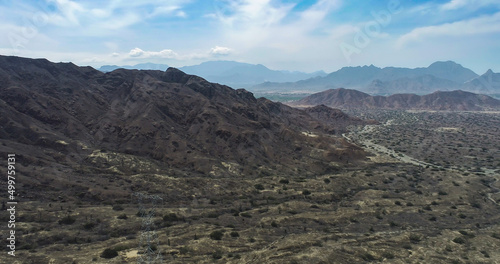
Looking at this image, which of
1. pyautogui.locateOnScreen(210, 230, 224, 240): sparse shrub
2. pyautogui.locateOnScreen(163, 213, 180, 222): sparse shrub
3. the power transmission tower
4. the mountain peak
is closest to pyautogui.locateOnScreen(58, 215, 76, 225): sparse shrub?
the power transmission tower

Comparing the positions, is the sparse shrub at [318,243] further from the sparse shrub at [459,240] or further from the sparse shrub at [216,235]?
the sparse shrub at [459,240]

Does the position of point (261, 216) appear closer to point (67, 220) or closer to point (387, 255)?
point (387, 255)

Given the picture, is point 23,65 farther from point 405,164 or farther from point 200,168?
point 405,164

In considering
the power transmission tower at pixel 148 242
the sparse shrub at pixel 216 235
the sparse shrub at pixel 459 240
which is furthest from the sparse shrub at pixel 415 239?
the power transmission tower at pixel 148 242

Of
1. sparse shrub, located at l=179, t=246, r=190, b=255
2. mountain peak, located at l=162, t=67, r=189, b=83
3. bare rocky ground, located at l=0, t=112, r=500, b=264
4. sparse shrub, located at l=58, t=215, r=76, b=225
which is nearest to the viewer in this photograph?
sparse shrub, located at l=179, t=246, r=190, b=255

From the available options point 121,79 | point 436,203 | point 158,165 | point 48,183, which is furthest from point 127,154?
point 436,203

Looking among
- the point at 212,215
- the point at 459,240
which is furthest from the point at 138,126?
the point at 459,240

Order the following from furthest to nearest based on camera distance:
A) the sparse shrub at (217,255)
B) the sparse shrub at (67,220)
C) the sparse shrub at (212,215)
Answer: the sparse shrub at (212,215) < the sparse shrub at (67,220) < the sparse shrub at (217,255)

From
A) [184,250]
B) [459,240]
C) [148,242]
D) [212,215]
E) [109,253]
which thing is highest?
[148,242]

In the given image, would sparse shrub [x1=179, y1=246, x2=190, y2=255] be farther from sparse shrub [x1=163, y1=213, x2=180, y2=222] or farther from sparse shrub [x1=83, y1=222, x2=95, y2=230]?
sparse shrub [x1=83, y1=222, x2=95, y2=230]
